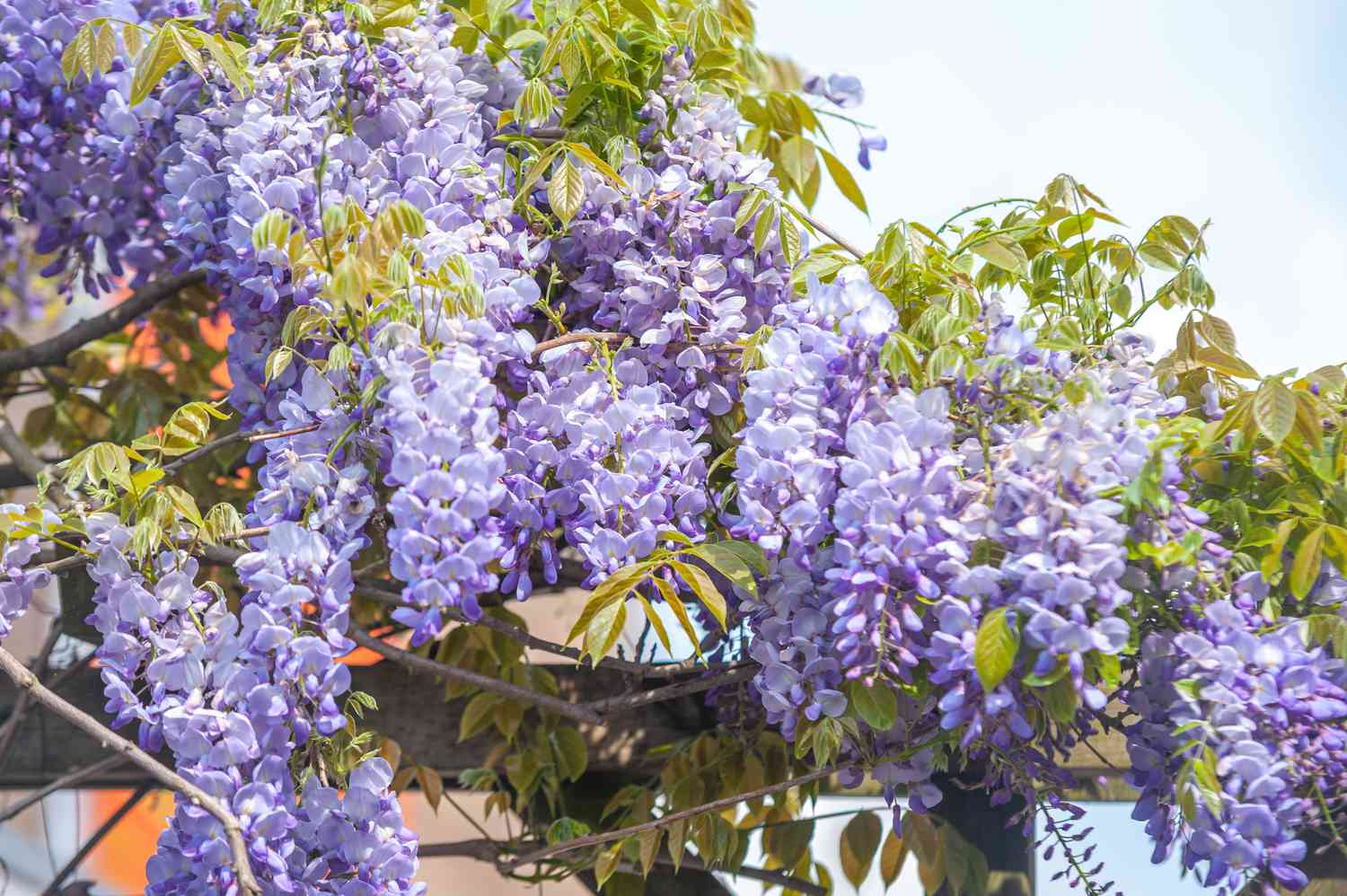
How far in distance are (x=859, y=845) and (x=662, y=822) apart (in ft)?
0.87

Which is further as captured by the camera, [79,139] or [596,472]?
[79,139]

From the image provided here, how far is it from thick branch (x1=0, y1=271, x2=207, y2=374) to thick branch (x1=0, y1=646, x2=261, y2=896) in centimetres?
61

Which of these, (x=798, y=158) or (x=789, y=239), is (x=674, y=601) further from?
(x=798, y=158)

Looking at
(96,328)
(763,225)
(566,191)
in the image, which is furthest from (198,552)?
(96,328)

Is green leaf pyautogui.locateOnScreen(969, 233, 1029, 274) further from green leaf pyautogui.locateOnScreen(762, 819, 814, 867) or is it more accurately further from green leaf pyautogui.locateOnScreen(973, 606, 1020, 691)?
green leaf pyautogui.locateOnScreen(762, 819, 814, 867)

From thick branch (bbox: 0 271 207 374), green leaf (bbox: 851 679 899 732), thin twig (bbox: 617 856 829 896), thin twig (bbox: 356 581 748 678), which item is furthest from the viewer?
thick branch (bbox: 0 271 207 374)

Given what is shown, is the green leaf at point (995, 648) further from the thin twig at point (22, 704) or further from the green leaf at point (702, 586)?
the thin twig at point (22, 704)

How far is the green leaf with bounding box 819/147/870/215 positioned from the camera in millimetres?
1182

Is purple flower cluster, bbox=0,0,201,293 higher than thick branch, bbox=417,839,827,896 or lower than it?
higher

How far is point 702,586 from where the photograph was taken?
0.82 meters

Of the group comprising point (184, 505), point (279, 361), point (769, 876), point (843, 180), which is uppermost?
point (843, 180)

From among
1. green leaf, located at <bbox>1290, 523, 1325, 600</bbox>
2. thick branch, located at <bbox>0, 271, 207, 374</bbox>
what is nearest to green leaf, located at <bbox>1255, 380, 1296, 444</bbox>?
green leaf, located at <bbox>1290, 523, 1325, 600</bbox>

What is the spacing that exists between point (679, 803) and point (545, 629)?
2.30ft

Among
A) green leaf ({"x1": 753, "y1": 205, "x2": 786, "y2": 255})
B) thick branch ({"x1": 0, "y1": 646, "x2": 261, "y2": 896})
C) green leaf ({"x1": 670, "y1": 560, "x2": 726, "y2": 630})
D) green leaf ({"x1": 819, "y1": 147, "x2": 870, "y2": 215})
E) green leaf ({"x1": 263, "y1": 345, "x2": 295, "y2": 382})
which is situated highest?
green leaf ({"x1": 819, "y1": 147, "x2": 870, "y2": 215})
